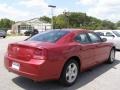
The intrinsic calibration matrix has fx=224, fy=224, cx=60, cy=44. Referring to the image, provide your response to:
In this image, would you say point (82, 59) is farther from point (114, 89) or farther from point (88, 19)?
→ point (88, 19)

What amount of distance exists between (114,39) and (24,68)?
29.6ft

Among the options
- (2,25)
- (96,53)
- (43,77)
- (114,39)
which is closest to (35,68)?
(43,77)

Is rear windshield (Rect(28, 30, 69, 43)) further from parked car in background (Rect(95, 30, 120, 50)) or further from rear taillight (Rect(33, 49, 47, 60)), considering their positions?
parked car in background (Rect(95, 30, 120, 50))

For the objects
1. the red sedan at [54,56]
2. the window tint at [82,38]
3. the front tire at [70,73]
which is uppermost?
the window tint at [82,38]

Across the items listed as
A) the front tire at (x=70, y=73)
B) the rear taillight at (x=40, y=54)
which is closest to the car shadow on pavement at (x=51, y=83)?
the front tire at (x=70, y=73)

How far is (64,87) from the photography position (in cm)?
573

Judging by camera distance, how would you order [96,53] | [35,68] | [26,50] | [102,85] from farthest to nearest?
[96,53]
[102,85]
[26,50]
[35,68]

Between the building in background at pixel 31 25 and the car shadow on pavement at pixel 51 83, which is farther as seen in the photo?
the building in background at pixel 31 25

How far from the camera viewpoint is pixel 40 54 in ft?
16.9

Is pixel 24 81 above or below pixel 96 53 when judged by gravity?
below

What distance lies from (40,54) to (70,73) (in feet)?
3.80

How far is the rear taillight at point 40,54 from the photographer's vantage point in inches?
201

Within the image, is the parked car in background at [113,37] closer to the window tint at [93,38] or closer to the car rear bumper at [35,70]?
the window tint at [93,38]

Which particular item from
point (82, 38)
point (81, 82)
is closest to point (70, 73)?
point (81, 82)
